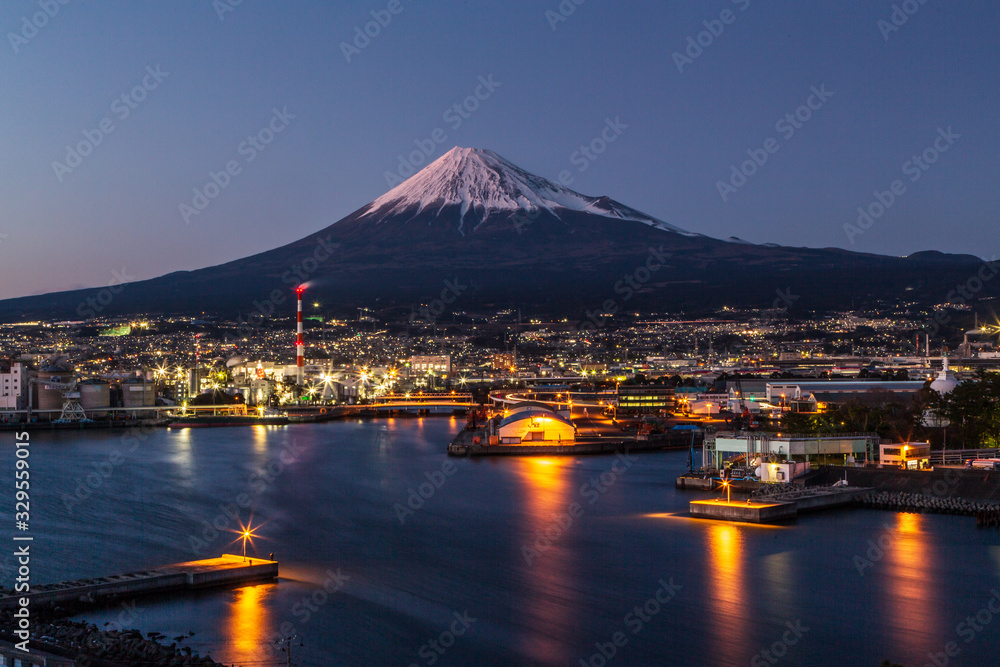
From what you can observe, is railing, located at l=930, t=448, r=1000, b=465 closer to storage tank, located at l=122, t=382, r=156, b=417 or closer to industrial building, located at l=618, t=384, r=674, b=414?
industrial building, located at l=618, t=384, r=674, b=414

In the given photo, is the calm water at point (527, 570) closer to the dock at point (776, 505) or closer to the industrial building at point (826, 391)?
the dock at point (776, 505)

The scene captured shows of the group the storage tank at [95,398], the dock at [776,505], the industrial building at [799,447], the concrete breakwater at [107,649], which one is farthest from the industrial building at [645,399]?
the concrete breakwater at [107,649]

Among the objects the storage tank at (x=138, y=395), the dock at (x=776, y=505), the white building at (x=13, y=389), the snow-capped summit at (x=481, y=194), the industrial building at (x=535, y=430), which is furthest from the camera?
the snow-capped summit at (x=481, y=194)

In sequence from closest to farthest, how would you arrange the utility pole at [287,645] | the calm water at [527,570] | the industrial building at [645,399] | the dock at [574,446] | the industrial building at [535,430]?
the utility pole at [287,645], the calm water at [527,570], the dock at [574,446], the industrial building at [535,430], the industrial building at [645,399]

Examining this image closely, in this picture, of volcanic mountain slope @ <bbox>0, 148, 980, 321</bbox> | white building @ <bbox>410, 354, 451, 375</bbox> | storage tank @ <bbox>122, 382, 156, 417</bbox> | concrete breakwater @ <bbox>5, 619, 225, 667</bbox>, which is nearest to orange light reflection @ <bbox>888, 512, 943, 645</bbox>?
concrete breakwater @ <bbox>5, 619, 225, 667</bbox>

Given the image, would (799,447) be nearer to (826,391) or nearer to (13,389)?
(826,391)

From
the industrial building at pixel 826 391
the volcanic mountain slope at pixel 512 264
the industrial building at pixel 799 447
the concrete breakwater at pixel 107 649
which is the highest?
the volcanic mountain slope at pixel 512 264
